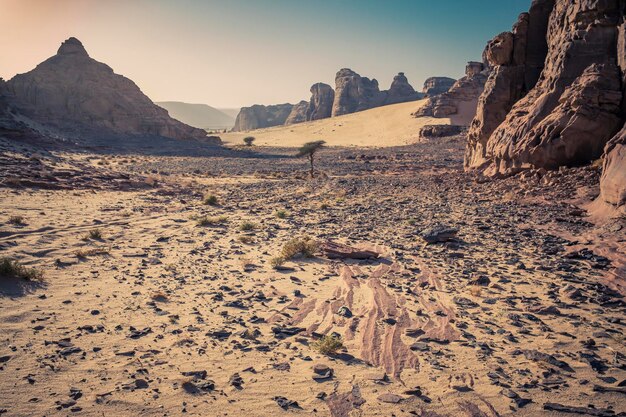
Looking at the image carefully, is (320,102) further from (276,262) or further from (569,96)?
(276,262)

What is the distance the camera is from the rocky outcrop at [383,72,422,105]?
4761 inches

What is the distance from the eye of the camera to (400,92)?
121812 mm

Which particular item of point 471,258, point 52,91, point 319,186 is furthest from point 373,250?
point 52,91

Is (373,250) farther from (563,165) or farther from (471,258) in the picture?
(563,165)

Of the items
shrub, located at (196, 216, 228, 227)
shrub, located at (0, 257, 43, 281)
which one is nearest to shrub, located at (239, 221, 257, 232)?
shrub, located at (196, 216, 228, 227)

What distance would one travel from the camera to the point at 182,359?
5438mm

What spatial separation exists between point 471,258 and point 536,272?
1542 mm

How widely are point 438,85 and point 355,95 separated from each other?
26184 millimetres

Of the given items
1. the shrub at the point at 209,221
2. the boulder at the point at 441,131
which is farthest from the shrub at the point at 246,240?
the boulder at the point at 441,131

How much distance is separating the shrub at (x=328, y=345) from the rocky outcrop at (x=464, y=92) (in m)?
70.7

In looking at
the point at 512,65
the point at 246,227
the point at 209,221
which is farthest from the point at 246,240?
the point at 512,65

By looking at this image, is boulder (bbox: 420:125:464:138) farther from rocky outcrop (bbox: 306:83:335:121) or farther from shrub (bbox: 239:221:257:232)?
rocky outcrop (bbox: 306:83:335:121)

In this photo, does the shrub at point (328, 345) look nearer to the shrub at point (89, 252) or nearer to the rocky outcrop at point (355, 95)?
the shrub at point (89, 252)

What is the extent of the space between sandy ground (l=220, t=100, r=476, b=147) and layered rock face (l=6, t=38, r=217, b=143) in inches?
778
